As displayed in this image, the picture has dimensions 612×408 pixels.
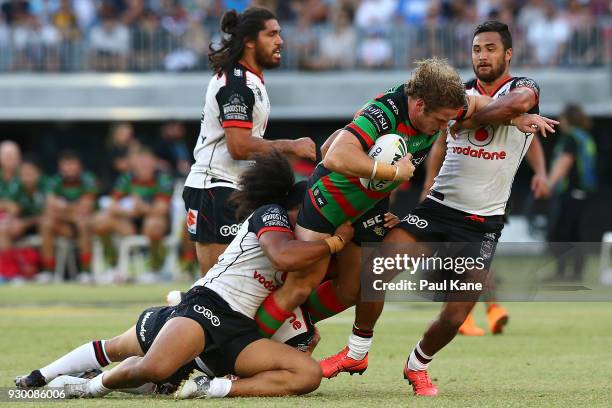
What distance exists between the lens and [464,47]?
23.1 meters

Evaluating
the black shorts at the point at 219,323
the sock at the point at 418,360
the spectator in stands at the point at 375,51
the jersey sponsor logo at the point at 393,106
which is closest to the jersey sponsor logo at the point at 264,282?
the black shorts at the point at 219,323

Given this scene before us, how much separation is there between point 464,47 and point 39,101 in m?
8.37

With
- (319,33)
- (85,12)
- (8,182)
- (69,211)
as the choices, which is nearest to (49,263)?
(69,211)

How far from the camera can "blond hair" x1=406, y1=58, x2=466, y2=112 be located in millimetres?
6828

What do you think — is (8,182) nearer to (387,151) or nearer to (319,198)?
(319,198)

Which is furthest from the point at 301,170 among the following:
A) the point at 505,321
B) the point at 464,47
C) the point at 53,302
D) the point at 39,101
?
the point at 39,101

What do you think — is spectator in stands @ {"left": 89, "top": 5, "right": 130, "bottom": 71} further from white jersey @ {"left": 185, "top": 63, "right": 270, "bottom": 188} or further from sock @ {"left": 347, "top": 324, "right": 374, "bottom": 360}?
sock @ {"left": 347, "top": 324, "right": 374, "bottom": 360}

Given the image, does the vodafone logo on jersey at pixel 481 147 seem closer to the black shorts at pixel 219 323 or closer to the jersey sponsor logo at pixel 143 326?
the black shorts at pixel 219 323

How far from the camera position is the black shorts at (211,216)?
28.7ft

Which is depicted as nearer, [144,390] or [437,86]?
[437,86]

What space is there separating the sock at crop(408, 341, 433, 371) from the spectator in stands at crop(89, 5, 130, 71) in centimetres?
1774

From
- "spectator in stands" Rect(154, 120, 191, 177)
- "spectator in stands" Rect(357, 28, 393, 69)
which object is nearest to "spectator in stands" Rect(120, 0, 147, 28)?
"spectator in stands" Rect(154, 120, 191, 177)

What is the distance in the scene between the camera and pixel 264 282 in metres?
7.11

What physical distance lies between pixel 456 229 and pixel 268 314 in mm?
1435
